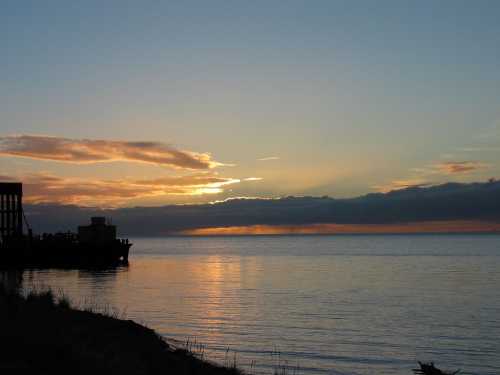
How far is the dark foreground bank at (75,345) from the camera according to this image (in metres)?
12.7

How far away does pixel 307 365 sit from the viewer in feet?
74.4

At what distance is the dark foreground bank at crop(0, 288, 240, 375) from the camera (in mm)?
12664

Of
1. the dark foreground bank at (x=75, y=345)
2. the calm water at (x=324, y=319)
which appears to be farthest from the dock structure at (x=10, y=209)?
the dark foreground bank at (x=75, y=345)

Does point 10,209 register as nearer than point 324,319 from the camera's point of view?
No

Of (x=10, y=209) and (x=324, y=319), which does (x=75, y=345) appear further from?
(x=10, y=209)

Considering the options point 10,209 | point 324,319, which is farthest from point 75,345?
point 10,209

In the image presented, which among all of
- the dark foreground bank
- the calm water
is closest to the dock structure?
the calm water

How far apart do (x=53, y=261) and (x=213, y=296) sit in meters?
43.6

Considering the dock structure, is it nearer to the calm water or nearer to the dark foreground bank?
the calm water

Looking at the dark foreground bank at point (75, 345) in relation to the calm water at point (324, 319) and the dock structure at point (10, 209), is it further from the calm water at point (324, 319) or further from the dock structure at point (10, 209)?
the dock structure at point (10, 209)

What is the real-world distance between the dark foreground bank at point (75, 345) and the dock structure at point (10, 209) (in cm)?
4464

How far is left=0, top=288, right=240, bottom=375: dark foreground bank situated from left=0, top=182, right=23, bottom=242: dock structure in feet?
146

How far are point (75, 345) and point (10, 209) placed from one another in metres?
59.8

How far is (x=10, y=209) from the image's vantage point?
6975cm
